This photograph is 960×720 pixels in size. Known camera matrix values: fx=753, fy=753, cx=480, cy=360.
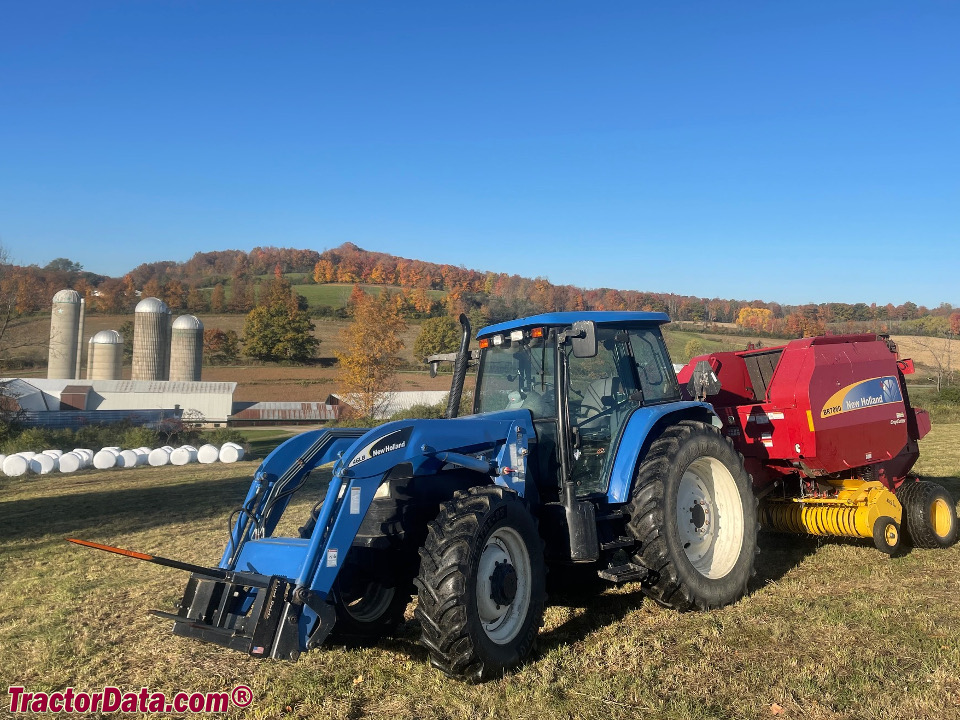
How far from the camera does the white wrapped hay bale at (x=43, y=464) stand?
20031 millimetres

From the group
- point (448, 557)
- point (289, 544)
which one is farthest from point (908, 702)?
point (289, 544)

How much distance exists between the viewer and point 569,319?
5.80 m

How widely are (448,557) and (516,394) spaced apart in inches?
76.9

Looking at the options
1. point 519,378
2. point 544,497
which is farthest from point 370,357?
point 544,497

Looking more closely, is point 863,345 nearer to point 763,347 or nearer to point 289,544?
point 763,347

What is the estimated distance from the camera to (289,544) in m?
4.48

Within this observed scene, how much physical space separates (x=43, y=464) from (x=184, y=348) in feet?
114

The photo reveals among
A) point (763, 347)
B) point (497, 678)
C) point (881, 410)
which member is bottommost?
point (497, 678)

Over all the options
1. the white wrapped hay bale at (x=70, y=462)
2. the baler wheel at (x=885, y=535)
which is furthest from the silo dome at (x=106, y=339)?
the baler wheel at (x=885, y=535)

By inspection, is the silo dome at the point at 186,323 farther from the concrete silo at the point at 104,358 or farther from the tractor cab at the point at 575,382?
the tractor cab at the point at 575,382

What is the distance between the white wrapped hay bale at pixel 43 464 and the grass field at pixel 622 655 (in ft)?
46.4

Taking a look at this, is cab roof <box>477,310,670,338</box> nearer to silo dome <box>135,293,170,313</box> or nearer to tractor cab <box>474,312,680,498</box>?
tractor cab <box>474,312,680,498</box>

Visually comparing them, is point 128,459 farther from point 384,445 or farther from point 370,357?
point 370,357

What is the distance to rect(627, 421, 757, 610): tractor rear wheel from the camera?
535 centimetres
